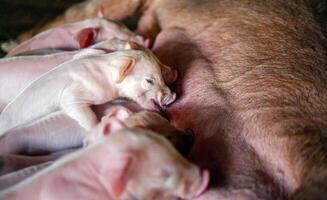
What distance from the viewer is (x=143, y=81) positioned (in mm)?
2041

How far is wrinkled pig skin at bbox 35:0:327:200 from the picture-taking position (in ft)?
5.87

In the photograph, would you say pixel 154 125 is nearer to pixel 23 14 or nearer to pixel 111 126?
pixel 111 126

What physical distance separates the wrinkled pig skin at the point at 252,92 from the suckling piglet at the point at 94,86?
20 cm

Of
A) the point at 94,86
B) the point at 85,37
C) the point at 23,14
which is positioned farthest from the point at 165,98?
the point at 23,14

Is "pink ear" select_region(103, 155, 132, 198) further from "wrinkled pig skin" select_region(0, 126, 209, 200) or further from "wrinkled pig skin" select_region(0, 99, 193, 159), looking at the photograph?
"wrinkled pig skin" select_region(0, 99, 193, 159)

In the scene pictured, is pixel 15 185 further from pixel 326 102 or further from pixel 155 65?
pixel 326 102

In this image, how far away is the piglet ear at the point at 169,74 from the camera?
2.21 m

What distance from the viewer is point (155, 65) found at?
2068 millimetres

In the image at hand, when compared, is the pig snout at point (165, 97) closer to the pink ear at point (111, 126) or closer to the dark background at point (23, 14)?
the pink ear at point (111, 126)

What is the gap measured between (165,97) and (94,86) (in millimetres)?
252

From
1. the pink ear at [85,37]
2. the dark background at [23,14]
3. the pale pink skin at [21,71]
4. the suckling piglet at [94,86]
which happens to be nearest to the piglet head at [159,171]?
the suckling piglet at [94,86]

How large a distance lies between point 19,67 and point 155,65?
1.94 feet

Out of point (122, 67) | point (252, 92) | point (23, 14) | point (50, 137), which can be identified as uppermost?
point (122, 67)

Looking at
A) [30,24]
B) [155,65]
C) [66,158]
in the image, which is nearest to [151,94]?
[155,65]
